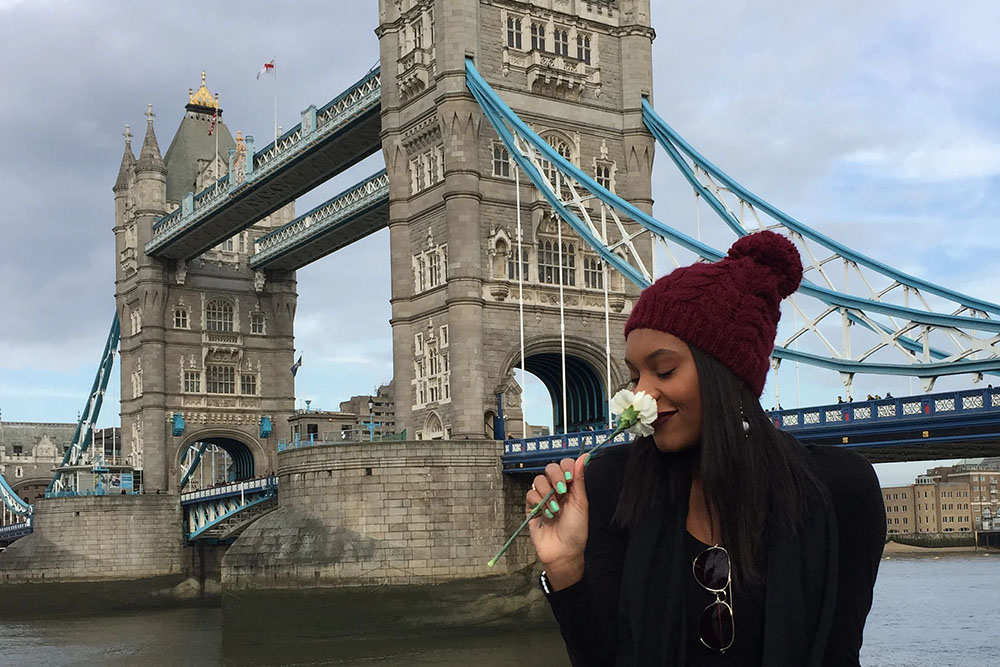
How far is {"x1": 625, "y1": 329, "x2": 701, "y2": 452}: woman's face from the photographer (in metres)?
2.83

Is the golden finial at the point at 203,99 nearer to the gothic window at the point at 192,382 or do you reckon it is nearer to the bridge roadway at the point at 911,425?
the gothic window at the point at 192,382

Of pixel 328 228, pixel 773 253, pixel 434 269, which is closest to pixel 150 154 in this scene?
pixel 328 228

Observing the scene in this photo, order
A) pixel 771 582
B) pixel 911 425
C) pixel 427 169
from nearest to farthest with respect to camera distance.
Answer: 1. pixel 771 582
2. pixel 911 425
3. pixel 427 169

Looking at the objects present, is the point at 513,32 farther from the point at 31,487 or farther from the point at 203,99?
the point at 31,487

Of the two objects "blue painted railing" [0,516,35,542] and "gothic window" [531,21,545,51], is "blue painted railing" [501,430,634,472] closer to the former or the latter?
"gothic window" [531,21,545,51]

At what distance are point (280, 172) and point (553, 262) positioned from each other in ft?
38.8

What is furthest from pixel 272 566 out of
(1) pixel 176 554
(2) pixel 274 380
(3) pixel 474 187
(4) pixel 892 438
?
(2) pixel 274 380

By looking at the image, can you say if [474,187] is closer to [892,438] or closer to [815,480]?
[892,438]

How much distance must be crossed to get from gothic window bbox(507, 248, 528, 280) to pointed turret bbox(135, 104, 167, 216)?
2368cm

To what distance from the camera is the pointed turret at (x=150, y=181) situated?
175 feet

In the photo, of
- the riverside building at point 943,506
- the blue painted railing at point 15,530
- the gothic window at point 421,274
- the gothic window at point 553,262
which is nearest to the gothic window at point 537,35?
the gothic window at point 553,262

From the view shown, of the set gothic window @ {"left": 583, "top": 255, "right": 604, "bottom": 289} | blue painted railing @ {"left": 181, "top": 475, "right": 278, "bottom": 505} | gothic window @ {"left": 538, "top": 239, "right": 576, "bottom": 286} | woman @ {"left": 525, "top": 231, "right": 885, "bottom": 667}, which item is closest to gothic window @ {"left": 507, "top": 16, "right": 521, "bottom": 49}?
gothic window @ {"left": 538, "top": 239, "right": 576, "bottom": 286}

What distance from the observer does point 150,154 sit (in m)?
53.9

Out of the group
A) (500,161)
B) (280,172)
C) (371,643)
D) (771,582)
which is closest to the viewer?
(771,582)
